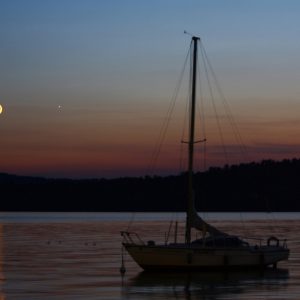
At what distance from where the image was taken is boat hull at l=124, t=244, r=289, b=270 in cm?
4816

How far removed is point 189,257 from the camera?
48.2m

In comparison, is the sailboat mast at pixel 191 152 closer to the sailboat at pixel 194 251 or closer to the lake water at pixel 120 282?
the sailboat at pixel 194 251

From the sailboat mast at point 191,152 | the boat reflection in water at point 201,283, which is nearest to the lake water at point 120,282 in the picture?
the boat reflection in water at point 201,283

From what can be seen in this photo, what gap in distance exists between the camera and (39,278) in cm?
4516

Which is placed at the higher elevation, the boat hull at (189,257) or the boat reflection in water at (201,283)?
the boat hull at (189,257)

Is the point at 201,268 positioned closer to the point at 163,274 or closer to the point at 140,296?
the point at 163,274

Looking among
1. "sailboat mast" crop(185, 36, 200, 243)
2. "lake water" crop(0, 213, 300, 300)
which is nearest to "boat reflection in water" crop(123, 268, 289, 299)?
"lake water" crop(0, 213, 300, 300)

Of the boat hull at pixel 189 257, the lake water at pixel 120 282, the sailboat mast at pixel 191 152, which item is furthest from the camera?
the sailboat mast at pixel 191 152

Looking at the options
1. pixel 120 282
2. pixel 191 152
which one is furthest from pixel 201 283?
pixel 191 152

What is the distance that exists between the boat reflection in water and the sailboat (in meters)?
0.48

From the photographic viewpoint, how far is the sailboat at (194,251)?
48219 mm

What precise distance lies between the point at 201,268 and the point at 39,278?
29.3ft

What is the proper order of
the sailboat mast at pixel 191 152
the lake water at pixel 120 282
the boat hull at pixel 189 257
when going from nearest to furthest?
the lake water at pixel 120 282 < the boat hull at pixel 189 257 < the sailboat mast at pixel 191 152

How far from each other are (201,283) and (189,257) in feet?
13.8
